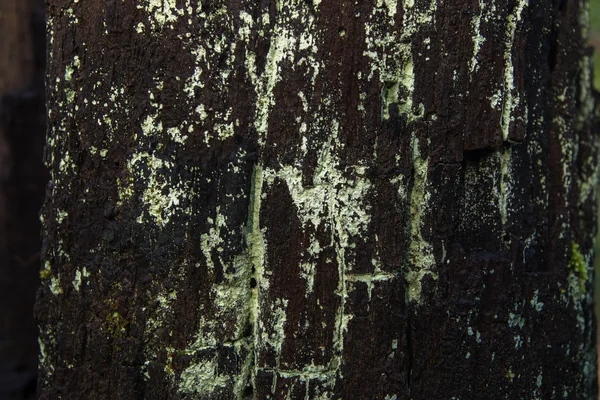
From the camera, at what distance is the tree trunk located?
141cm

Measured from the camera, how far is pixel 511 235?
4.91 feet

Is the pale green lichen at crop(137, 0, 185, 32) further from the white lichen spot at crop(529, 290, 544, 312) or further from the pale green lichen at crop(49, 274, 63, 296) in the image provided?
the white lichen spot at crop(529, 290, 544, 312)

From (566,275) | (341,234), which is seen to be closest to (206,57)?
(341,234)

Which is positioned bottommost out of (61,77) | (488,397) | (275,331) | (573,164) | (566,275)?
(488,397)

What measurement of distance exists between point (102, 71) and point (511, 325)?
1.12 m

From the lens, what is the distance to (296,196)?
1.42 meters

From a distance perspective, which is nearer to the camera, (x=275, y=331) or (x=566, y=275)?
(x=275, y=331)

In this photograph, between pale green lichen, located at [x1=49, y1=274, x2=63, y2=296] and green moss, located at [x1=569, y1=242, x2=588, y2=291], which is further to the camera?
green moss, located at [x1=569, y1=242, x2=588, y2=291]

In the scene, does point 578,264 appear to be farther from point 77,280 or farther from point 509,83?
point 77,280

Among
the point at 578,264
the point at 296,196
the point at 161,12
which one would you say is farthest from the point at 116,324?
the point at 578,264

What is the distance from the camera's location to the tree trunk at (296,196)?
55.4 inches

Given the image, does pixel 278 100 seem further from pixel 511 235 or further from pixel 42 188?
pixel 42 188

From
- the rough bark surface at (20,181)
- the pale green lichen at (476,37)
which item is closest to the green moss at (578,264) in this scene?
the pale green lichen at (476,37)

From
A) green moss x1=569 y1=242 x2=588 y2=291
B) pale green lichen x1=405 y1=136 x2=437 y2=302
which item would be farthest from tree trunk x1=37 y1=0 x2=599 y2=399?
green moss x1=569 y1=242 x2=588 y2=291
